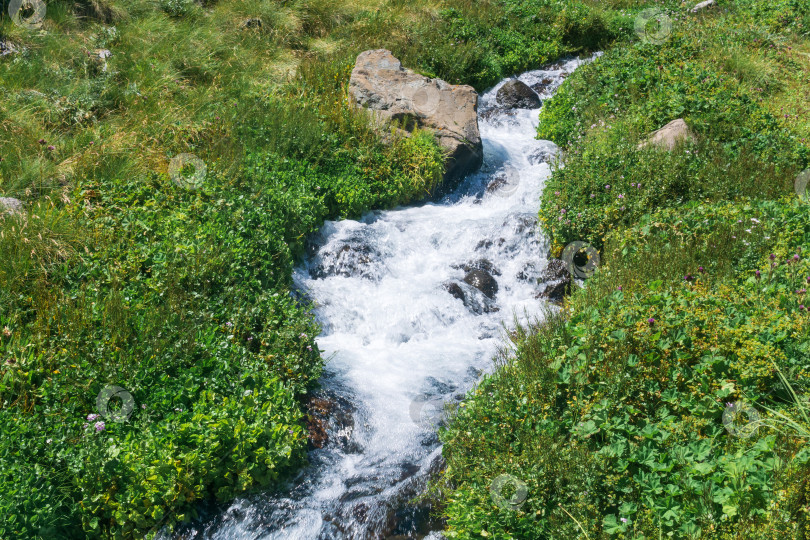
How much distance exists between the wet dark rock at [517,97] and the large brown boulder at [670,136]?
168 inches

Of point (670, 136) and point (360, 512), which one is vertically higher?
point (670, 136)

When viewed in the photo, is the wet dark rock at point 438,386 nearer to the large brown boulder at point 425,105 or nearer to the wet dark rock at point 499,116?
the large brown boulder at point 425,105

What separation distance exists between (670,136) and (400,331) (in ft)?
17.9

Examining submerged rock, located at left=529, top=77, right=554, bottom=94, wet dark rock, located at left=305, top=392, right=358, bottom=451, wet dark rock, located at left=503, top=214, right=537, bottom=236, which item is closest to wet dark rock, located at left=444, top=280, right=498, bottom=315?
wet dark rock, located at left=503, top=214, right=537, bottom=236

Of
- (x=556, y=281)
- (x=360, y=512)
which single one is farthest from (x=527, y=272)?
(x=360, y=512)

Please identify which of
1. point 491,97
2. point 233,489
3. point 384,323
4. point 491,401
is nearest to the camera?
point 233,489

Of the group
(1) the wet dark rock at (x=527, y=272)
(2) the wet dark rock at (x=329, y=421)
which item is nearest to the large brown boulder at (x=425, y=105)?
(1) the wet dark rock at (x=527, y=272)

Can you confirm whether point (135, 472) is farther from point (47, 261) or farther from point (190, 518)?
point (47, 261)

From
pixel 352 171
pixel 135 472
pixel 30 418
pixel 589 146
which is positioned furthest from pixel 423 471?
pixel 589 146

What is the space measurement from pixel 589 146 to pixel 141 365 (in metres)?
7.55

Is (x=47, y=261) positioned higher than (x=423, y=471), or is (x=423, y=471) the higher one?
(x=47, y=261)

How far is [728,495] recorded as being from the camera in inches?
130

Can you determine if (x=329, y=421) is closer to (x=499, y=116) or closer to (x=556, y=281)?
(x=556, y=281)

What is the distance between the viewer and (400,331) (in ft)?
22.9
